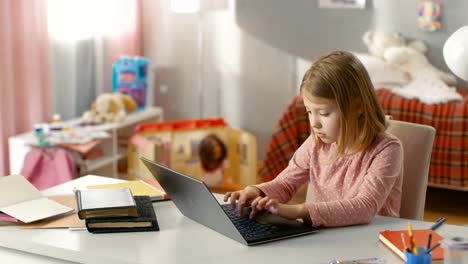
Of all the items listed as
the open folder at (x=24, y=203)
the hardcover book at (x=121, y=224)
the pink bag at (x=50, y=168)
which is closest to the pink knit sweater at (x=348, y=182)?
the hardcover book at (x=121, y=224)

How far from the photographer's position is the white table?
154 cm

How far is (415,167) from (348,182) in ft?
0.72

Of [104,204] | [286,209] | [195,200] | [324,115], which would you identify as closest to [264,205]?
[286,209]

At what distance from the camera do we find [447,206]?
4156 mm

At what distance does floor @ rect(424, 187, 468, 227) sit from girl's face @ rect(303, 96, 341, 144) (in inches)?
82.9

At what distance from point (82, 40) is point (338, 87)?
2.97 m

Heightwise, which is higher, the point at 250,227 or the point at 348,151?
the point at 348,151

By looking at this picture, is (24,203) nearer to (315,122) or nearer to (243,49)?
(315,122)

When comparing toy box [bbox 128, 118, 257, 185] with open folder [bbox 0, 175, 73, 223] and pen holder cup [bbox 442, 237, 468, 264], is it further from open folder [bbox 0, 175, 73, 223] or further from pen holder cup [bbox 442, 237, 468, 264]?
pen holder cup [bbox 442, 237, 468, 264]

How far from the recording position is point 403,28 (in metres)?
4.67

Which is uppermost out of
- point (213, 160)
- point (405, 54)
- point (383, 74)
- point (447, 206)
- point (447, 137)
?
point (405, 54)

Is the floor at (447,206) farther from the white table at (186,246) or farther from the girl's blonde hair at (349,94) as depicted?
the white table at (186,246)

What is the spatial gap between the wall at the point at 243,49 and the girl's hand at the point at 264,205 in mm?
3178

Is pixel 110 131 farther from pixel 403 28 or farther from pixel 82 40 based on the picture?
pixel 403 28
